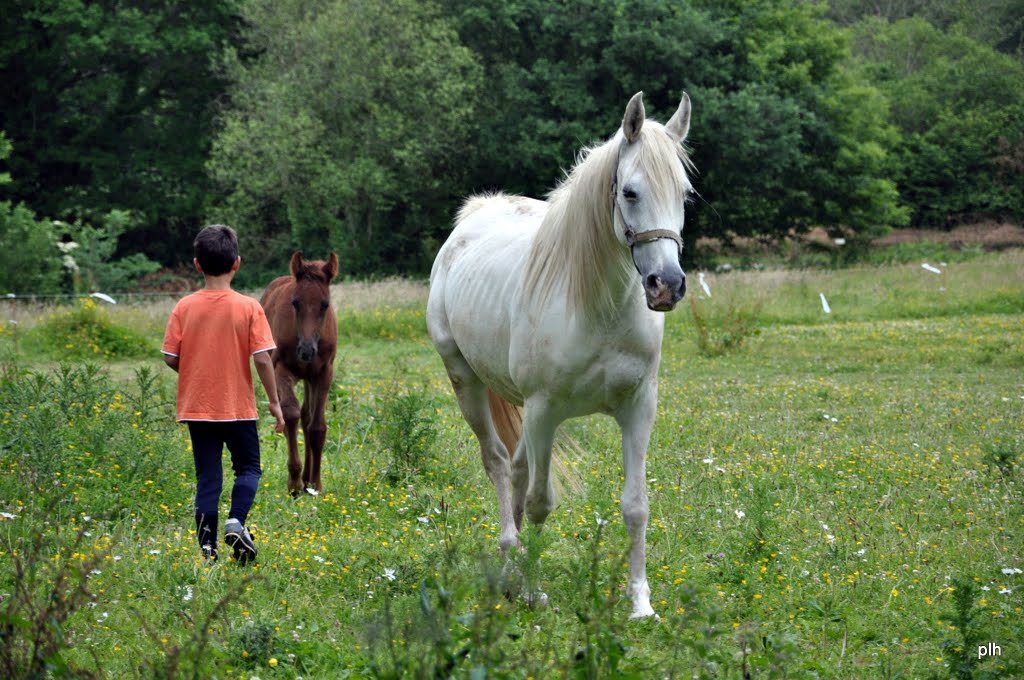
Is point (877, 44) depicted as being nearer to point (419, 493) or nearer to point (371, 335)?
point (371, 335)

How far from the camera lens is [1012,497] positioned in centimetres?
621

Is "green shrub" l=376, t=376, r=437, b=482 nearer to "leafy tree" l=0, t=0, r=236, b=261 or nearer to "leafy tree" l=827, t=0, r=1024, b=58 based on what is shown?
"leafy tree" l=0, t=0, r=236, b=261

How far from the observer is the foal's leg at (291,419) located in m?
7.05

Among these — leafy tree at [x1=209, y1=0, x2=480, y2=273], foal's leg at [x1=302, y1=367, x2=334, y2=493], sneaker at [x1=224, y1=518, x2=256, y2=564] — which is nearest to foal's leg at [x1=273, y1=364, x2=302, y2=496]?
foal's leg at [x1=302, y1=367, x2=334, y2=493]

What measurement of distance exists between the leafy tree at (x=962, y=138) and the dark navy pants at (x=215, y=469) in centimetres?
4242

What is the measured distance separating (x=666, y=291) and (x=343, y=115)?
28.0 metres

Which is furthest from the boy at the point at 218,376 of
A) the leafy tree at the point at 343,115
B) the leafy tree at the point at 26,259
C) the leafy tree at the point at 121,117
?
the leafy tree at the point at 121,117

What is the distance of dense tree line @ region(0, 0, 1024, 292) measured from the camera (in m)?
30.1

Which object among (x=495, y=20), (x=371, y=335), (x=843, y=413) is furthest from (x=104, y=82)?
(x=843, y=413)

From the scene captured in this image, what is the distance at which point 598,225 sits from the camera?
4.64 meters

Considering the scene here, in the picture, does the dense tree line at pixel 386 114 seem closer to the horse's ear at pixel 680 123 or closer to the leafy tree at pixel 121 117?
the leafy tree at pixel 121 117

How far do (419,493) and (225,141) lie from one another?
2541 cm

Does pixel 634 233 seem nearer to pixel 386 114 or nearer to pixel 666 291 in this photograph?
pixel 666 291

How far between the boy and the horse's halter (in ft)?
6.04
